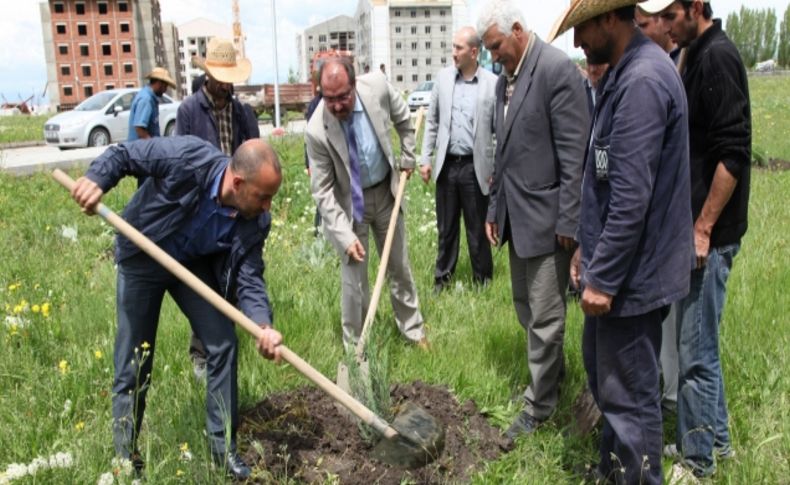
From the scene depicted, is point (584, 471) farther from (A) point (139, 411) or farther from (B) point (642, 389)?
(A) point (139, 411)

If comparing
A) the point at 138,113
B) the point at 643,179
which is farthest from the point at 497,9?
the point at 138,113

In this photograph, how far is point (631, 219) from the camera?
94.7 inches

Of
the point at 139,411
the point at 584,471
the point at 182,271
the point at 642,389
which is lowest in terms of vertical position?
the point at 584,471

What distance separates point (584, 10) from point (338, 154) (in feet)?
6.77

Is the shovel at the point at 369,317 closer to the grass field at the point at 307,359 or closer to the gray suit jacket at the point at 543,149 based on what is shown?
the grass field at the point at 307,359

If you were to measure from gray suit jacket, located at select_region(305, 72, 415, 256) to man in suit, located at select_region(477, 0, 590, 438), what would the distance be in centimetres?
104

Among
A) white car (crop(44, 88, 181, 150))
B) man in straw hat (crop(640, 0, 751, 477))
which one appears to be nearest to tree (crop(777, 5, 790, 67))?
white car (crop(44, 88, 181, 150))

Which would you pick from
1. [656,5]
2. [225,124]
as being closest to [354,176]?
[225,124]

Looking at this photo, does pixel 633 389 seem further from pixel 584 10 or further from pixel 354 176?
pixel 354 176

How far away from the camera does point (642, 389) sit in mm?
2645

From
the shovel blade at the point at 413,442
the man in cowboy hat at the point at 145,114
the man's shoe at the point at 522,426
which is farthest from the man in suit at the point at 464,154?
the man in cowboy hat at the point at 145,114

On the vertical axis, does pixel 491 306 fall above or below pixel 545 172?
below

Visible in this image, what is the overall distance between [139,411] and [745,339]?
11.8 feet

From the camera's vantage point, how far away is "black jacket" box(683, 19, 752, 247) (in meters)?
2.73
